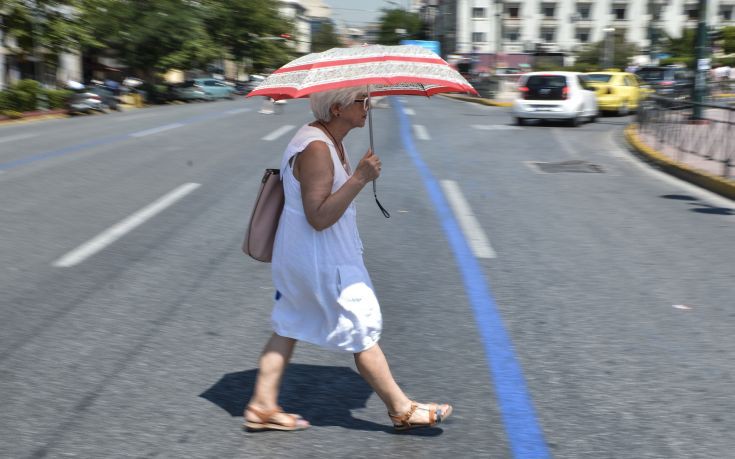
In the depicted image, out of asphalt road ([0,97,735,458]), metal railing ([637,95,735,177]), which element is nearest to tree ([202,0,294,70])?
metal railing ([637,95,735,177])

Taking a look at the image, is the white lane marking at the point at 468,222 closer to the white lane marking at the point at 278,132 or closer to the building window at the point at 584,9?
the white lane marking at the point at 278,132

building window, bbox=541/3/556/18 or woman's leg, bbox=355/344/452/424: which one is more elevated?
building window, bbox=541/3/556/18

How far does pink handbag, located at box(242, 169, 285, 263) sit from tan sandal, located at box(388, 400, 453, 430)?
846 millimetres

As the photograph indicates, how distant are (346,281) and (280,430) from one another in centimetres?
74

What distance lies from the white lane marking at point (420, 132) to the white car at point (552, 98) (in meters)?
3.18

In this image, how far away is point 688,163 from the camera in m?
13.0

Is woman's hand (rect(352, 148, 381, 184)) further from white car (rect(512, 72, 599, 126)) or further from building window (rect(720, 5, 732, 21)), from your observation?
building window (rect(720, 5, 732, 21))

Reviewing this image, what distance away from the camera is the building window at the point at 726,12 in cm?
9428

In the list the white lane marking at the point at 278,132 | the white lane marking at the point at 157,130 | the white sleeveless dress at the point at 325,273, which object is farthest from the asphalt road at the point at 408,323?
the white lane marking at the point at 157,130

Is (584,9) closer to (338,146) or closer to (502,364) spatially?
(502,364)

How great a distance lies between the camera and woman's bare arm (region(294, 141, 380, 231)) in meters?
3.12

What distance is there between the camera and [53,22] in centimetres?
3456

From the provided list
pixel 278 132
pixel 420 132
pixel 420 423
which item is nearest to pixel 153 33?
pixel 278 132

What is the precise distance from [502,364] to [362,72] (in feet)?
6.19
